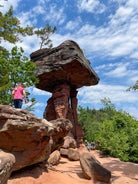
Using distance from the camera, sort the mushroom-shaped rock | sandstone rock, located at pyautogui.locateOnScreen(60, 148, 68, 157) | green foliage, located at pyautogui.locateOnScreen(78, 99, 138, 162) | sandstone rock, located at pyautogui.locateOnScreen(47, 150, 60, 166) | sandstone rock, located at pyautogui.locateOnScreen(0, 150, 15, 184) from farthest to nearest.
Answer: green foliage, located at pyautogui.locateOnScreen(78, 99, 138, 162) → the mushroom-shaped rock → sandstone rock, located at pyautogui.locateOnScreen(60, 148, 68, 157) → sandstone rock, located at pyautogui.locateOnScreen(47, 150, 60, 166) → sandstone rock, located at pyautogui.locateOnScreen(0, 150, 15, 184)

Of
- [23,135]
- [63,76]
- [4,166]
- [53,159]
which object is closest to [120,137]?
[63,76]

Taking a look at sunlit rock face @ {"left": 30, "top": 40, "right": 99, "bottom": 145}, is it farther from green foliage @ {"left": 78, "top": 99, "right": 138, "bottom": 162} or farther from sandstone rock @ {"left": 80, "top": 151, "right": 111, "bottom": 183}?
sandstone rock @ {"left": 80, "top": 151, "right": 111, "bottom": 183}

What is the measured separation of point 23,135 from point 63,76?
1036cm

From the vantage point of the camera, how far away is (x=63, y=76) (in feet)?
61.5

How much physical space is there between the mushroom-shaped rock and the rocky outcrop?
29.6 ft

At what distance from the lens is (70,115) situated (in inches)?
803

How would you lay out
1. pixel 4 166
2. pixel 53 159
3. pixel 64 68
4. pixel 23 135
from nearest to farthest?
pixel 4 166 → pixel 23 135 → pixel 53 159 → pixel 64 68

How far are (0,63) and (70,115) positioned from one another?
20.7ft

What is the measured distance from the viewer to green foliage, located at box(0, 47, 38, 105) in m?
18.8

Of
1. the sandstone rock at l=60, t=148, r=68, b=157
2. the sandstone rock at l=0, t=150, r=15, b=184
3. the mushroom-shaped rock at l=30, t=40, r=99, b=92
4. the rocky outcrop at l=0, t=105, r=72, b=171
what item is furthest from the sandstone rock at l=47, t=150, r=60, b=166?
the sandstone rock at l=0, t=150, r=15, b=184

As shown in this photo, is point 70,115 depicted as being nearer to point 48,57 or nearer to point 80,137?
point 80,137

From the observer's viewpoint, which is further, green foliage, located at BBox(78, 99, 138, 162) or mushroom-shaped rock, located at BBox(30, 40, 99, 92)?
green foliage, located at BBox(78, 99, 138, 162)

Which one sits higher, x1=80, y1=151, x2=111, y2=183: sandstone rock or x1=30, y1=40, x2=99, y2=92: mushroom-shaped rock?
x1=30, y1=40, x2=99, y2=92: mushroom-shaped rock

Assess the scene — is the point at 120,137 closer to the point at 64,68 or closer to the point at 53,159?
the point at 64,68
